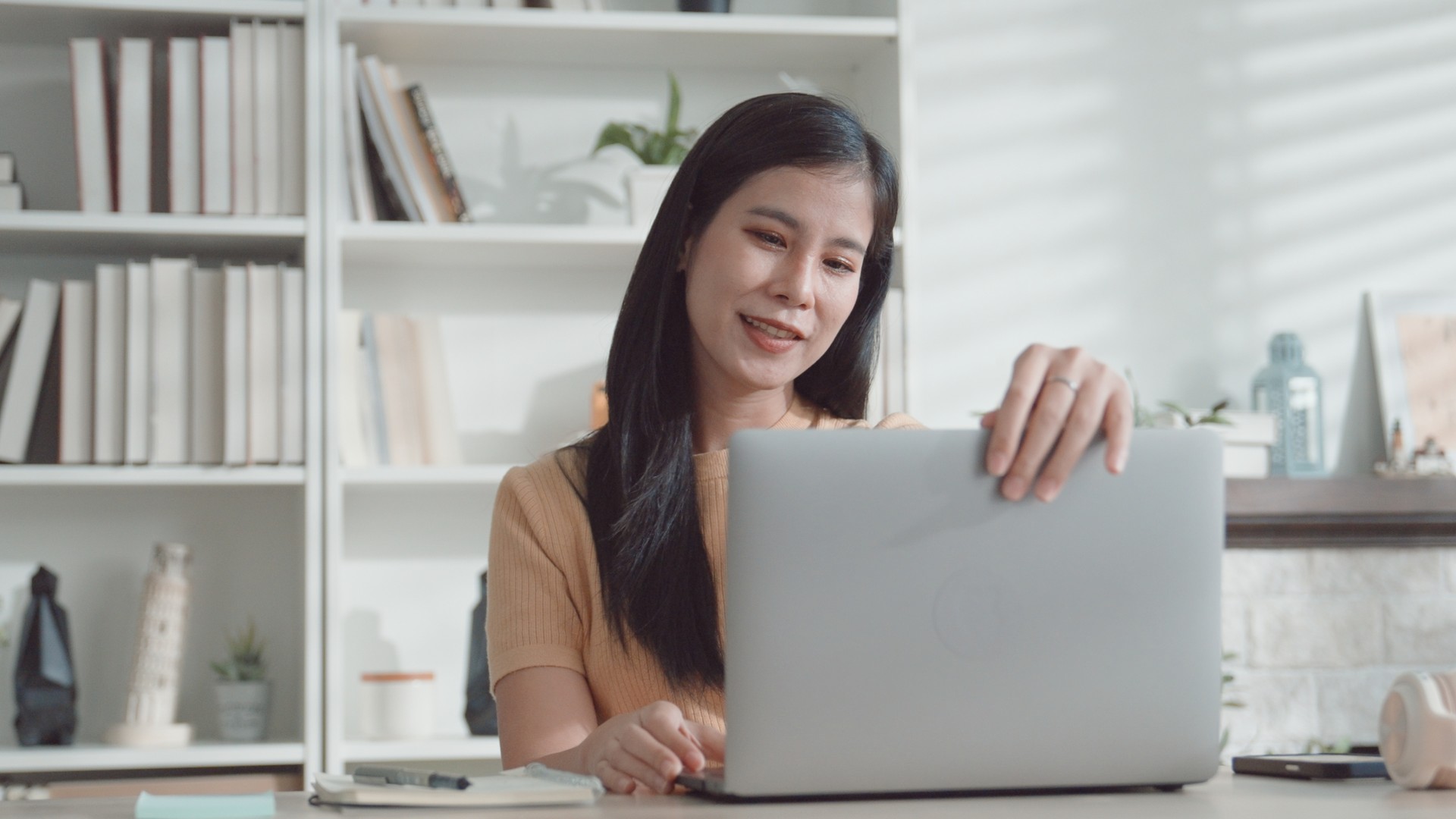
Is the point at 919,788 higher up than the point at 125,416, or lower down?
lower down

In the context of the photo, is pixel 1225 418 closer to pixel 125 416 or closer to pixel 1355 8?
pixel 1355 8

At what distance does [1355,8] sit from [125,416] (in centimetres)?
247

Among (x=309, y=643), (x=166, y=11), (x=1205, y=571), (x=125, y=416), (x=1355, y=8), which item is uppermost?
(x=1355, y=8)

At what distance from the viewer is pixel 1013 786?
82cm

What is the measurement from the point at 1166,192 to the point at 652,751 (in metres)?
2.11

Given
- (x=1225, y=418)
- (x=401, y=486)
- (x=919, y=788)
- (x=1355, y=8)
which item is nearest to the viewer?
(x=919, y=788)

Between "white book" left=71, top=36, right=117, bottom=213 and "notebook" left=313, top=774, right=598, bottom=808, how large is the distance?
1642mm

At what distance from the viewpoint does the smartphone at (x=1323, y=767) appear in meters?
0.96

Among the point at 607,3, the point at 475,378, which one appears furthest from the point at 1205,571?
the point at 607,3

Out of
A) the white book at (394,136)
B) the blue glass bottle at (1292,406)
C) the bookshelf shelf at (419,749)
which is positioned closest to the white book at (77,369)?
the white book at (394,136)

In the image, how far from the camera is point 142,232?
2.19m

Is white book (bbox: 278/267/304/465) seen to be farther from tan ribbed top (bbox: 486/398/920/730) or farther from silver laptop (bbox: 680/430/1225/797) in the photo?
silver laptop (bbox: 680/430/1225/797)

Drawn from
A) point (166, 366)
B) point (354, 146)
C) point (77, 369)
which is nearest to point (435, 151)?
point (354, 146)

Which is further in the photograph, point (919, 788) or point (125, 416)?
point (125, 416)
